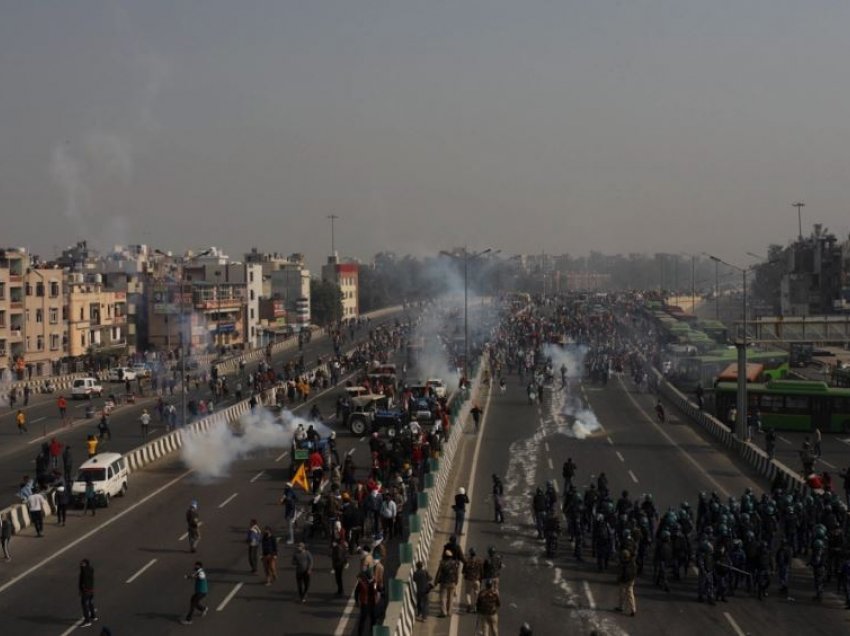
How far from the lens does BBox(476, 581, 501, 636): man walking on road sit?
16.3 m

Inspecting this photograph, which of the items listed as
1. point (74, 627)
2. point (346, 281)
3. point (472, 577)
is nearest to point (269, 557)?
point (74, 627)

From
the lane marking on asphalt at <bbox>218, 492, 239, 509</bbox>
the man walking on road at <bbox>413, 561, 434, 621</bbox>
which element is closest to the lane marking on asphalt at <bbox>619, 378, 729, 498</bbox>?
the lane marking on asphalt at <bbox>218, 492, 239, 509</bbox>

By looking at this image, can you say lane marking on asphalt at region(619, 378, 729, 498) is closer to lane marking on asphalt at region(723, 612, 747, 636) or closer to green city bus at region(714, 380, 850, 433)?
green city bus at region(714, 380, 850, 433)

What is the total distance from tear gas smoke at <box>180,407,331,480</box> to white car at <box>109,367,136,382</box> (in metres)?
22.5

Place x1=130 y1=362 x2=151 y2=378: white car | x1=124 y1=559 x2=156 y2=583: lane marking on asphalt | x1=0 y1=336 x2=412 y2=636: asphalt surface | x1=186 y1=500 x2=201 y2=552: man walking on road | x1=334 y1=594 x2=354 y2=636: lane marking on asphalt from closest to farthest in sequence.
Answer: x1=334 y1=594 x2=354 y2=636: lane marking on asphalt < x1=0 y1=336 x2=412 y2=636: asphalt surface < x1=124 y1=559 x2=156 y2=583: lane marking on asphalt < x1=186 y1=500 x2=201 y2=552: man walking on road < x1=130 y1=362 x2=151 y2=378: white car

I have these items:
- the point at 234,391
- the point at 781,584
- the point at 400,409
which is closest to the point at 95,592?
the point at 781,584

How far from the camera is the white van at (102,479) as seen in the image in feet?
93.0

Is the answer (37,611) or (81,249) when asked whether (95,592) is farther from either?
(81,249)

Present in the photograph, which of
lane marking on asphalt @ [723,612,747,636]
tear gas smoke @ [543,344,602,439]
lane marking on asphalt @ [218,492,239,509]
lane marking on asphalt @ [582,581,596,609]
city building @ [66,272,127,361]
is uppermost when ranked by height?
city building @ [66,272,127,361]

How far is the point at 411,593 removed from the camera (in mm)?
18516

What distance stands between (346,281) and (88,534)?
125255 millimetres

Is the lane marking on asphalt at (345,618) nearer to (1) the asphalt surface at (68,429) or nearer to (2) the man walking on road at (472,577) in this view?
(2) the man walking on road at (472,577)

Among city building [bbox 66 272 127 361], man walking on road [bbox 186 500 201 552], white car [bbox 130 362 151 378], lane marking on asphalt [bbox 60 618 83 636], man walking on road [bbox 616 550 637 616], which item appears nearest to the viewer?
lane marking on asphalt [bbox 60 618 83 636]

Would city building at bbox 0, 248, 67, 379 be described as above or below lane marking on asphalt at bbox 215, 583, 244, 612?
above
